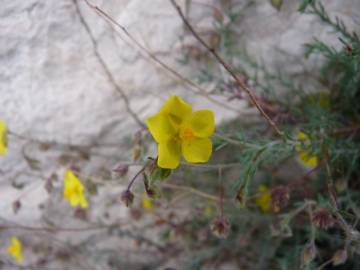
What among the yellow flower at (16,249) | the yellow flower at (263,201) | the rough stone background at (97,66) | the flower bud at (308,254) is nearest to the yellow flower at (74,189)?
the rough stone background at (97,66)

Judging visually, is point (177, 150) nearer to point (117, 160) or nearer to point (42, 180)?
point (117, 160)

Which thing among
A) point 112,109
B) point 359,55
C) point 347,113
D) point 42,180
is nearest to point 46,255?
point 42,180

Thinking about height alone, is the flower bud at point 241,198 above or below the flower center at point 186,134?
below

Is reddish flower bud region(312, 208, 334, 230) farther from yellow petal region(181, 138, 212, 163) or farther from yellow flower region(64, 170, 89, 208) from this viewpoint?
yellow flower region(64, 170, 89, 208)

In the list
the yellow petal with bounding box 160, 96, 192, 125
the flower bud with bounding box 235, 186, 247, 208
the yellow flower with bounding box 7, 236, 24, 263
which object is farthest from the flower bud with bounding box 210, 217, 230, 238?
the yellow flower with bounding box 7, 236, 24, 263

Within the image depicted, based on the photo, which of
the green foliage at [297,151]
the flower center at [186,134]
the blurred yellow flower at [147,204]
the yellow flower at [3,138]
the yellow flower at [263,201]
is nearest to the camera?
the flower center at [186,134]

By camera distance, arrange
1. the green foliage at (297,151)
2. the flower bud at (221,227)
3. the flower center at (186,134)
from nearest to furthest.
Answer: the flower center at (186,134) → the flower bud at (221,227) → the green foliage at (297,151)

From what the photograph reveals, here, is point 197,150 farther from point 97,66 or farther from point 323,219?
point 97,66

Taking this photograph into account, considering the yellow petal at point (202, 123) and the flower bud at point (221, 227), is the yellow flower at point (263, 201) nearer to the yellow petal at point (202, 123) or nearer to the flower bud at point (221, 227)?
the flower bud at point (221, 227)

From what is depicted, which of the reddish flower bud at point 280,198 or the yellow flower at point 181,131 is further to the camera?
the reddish flower bud at point 280,198
